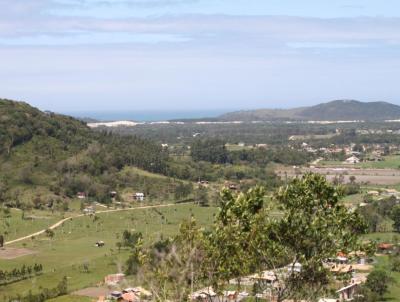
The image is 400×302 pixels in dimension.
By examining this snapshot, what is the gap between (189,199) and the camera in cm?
8656

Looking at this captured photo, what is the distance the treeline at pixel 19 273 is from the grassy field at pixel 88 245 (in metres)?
0.77

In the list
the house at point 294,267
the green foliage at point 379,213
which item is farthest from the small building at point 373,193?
the house at point 294,267

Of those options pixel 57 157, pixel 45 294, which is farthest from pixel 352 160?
pixel 45 294

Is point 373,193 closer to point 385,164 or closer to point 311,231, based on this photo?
point 385,164

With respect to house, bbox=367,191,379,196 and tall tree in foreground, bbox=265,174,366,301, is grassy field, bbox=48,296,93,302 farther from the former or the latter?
house, bbox=367,191,379,196

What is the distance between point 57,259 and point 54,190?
32593mm

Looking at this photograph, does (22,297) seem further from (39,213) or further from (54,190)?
(54,190)

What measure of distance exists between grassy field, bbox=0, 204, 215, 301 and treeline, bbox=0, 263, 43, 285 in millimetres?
774

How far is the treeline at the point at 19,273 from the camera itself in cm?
4471

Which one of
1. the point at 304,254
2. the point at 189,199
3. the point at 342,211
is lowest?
the point at 189,199

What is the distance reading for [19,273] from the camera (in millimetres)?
46062

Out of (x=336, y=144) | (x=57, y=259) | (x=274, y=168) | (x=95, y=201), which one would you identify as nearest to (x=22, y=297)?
(x=57, y=259)

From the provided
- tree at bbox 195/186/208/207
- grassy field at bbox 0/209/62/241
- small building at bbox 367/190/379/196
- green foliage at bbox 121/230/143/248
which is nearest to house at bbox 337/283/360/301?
green foliage at bbox 121/230/143/248

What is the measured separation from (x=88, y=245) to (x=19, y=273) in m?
12.6
